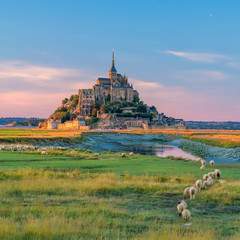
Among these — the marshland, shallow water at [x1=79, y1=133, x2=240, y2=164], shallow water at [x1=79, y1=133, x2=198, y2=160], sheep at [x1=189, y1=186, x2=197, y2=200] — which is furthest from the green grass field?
shallow water at [x1=79, y1=133, x2=198, y2=160]

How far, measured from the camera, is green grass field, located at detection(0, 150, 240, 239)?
26.8ft

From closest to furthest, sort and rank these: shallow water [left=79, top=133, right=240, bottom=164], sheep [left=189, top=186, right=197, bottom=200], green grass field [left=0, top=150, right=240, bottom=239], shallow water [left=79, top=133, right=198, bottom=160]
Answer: green grass field [left=0, top=150, right=240, bottom=239] < sheep [left=189, top=186, right=197, bottom=200] < shallow water [left=79, top=133, right=240, bottom=164] < shallow water [left=79, top=133, right=198, bottom=160]

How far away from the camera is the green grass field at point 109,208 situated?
8.16 metres

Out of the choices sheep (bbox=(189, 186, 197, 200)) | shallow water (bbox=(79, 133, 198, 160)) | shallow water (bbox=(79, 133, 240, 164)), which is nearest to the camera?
sheep (bbox=(189, 186, 197, 200))

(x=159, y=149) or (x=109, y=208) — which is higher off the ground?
(x=109, y=208)

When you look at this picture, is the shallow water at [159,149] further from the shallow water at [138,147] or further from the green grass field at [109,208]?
the green grass field at [109,208]

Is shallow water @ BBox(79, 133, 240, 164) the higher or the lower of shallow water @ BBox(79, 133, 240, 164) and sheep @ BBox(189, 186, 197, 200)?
the lower

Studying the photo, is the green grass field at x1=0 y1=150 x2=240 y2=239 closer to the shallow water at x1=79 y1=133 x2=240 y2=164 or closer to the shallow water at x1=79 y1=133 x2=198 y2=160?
the shallow water at x1=79 y1=133 x2=240 y2=164

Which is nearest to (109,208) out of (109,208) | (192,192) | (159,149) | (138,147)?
(109,208)

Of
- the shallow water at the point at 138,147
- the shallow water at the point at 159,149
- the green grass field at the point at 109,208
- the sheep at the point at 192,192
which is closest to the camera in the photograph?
the green grass field at the point at 109,208

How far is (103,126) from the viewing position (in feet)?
631

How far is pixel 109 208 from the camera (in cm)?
1080

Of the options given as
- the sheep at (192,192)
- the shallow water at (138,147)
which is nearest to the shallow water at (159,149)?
the shallow water at (138,147)

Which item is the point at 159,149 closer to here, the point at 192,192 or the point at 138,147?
the point at 138,147
